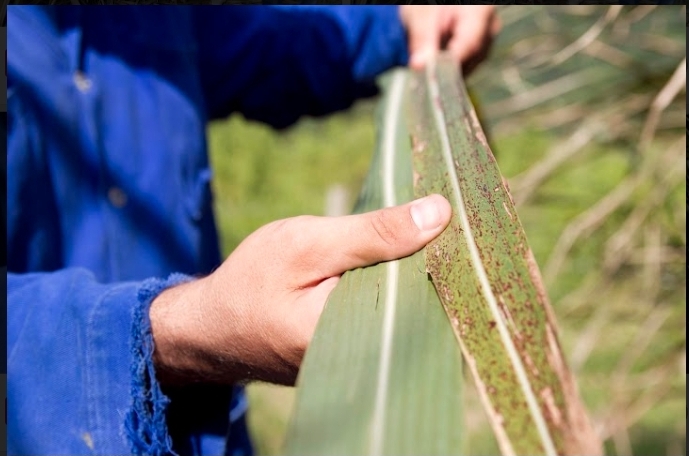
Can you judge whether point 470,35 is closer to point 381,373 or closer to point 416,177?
point 416,177

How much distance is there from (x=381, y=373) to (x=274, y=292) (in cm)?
11

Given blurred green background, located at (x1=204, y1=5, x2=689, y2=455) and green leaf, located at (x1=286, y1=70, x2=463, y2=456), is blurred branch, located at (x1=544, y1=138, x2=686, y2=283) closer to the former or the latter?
blurred green background, located at (x1=204, y1=5, x2=689, y2=455)

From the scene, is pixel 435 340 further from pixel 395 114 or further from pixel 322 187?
pixel 322 187

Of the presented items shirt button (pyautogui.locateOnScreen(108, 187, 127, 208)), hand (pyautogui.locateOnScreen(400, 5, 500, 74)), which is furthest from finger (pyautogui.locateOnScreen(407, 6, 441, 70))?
shirt button (pyautogui.locateOnScreen(108, 187, 127, 208))

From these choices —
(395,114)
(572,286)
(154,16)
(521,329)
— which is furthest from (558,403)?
(572,286)

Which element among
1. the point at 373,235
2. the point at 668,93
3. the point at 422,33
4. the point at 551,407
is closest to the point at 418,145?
the point at 373,235

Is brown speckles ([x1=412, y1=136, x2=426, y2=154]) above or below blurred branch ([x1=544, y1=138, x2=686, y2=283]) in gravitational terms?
above

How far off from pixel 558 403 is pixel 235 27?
700mm

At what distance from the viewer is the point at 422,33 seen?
0.86 meters

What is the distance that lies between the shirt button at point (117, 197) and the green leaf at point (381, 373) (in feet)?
1.27

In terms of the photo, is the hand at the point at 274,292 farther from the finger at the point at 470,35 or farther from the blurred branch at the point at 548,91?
the blurred branch at the point at 548,91

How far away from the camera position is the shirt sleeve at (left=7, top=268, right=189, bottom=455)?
483mm

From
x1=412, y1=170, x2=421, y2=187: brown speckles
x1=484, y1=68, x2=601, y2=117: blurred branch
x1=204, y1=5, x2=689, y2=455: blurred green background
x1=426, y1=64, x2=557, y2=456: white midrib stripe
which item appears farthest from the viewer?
x1=484, y1=68, x2=601, y2=117: blurred branch

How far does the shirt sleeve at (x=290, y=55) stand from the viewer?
34.5 inches
